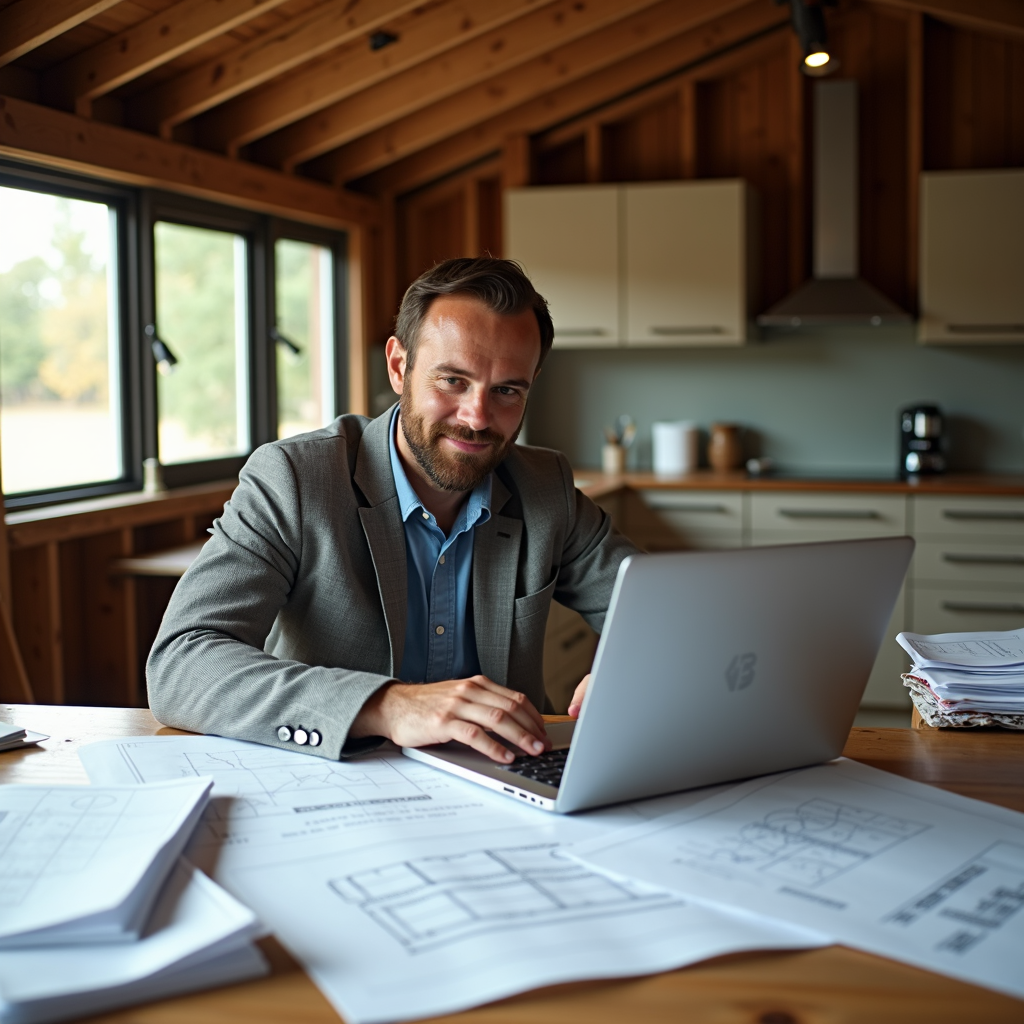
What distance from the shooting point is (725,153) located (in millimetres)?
5070

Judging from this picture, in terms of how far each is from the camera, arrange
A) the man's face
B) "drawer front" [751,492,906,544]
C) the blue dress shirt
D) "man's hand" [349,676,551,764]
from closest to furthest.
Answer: "man's hand" [349,676,551,764] → the man's face → the blue dress shirt → "drawer front" [751,492,906,544]

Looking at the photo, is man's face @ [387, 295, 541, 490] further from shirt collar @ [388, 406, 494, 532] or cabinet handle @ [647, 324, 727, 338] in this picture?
cabinet handle @ [647, 324, 727, 338]

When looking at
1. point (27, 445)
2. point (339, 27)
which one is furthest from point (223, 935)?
point (339, 27)

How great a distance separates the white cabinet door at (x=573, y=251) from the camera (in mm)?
4836

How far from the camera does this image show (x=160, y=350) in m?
3.59

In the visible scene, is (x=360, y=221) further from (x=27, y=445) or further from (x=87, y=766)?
(x=87, y=766)

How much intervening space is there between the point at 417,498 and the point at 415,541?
0.26 ft

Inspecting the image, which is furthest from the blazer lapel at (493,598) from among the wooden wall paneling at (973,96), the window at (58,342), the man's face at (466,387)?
the wooden wall paneling at (973,96)

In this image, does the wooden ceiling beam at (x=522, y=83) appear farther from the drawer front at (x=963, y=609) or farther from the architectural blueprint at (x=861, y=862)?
the architectural blueprint at (x=861, y=862)

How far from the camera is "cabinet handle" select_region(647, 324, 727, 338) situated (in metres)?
4.76

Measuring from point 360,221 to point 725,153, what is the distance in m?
1.66

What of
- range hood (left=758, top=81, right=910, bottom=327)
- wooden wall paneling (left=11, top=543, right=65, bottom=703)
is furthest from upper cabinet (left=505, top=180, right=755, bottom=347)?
wooden wall paneling (left=11, top=543, right=65, bottom=703)

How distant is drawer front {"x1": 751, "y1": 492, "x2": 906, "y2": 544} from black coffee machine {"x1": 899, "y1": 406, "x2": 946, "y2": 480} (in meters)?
0.33

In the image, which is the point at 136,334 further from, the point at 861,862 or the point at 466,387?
the point at 861,862
